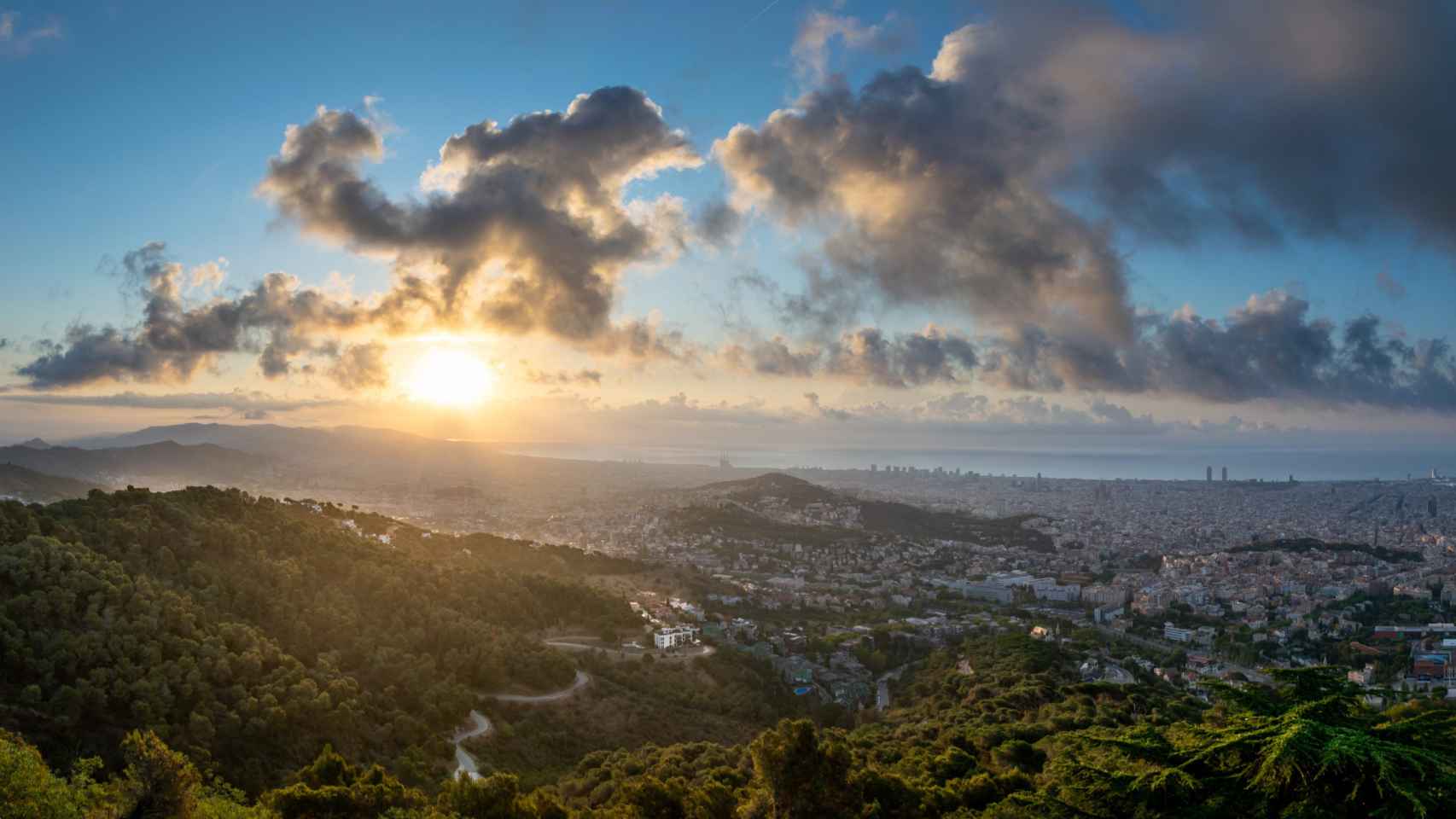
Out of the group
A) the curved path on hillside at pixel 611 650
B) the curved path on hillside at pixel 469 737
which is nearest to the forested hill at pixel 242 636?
the curved path on hillside at pixel 469 737

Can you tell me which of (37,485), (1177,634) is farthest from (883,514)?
(37,485)

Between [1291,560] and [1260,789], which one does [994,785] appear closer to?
[1260,789]

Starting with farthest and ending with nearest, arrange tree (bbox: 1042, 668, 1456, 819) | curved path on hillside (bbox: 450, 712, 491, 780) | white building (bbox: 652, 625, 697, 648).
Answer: white building (bbox: 652, 625, 697, 648), curved path on hillside (bbox: 450, 712, 491, 780), tree (bbox: 1042, 668, 1456, 819)

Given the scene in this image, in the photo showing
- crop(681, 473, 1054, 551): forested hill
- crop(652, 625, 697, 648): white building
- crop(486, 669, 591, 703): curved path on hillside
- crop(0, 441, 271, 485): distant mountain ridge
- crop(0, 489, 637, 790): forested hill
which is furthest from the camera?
crop(681, 473, 1054, 551): forested hill

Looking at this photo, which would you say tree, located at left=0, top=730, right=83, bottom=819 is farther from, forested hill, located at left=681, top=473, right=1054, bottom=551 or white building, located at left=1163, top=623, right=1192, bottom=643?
forested hill, located at left=681, top=473, right=1054, bottom=551

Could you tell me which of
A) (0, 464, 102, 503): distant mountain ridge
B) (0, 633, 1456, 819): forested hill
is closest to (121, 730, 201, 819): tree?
(0, 633, 1456, 819): forested hill

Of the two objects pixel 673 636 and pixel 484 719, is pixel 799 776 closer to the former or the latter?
pixel 484 719

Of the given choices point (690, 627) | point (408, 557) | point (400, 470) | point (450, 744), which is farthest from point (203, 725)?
point (400, 470)
